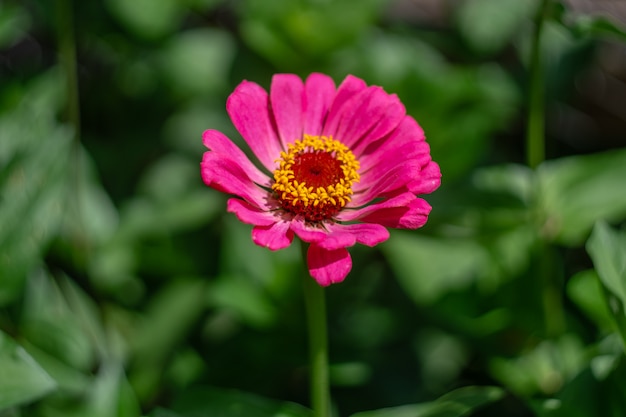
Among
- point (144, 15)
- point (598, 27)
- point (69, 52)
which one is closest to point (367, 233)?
point (598, 27)

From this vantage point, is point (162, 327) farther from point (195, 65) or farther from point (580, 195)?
point (580, 195)

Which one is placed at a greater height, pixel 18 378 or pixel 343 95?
pixel 343 95

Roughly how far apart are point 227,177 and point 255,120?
0.48ft

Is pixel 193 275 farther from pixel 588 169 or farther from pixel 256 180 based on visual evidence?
pixel 588 169

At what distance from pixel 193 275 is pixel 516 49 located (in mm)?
930

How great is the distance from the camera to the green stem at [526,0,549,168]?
114 cm

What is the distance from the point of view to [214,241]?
1.59 metres

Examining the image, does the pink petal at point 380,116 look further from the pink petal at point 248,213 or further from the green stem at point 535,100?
the green stem at point 535,100

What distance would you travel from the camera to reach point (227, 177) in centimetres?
86

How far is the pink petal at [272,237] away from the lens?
0.81 metres

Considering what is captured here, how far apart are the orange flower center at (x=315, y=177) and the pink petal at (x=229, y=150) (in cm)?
2

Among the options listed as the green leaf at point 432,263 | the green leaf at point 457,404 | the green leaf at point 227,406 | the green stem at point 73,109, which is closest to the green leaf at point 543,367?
the green leaf at point 432,263

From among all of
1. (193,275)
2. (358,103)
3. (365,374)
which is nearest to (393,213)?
(358,103)

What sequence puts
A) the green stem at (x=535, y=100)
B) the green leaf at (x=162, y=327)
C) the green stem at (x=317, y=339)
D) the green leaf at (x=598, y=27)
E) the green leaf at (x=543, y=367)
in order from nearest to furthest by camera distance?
the green stem at (x=317, y=339) → the green leaf at (x=598, y=27) → the green stem at (x=535, y=100) → the green leaf at (x=543, y=367) → the green leaf at (x=162, y=327)
